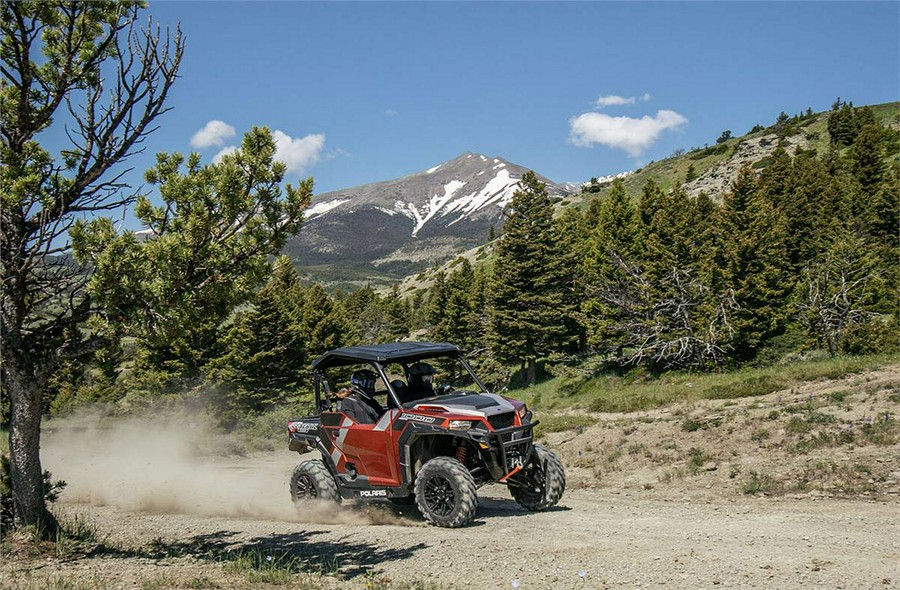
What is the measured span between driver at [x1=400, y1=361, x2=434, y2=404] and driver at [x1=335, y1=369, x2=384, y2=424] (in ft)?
2.12

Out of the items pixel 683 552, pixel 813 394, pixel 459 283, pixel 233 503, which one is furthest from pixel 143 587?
pixel 459 283

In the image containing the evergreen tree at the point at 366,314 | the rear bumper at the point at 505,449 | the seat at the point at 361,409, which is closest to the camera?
the rear bumper at the point at 505,449

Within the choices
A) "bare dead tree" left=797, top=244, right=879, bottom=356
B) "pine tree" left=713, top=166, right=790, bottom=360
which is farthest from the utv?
"pine tree" left=713, top=166, right=790, bottom=360

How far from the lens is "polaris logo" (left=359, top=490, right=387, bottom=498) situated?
10.7 meters

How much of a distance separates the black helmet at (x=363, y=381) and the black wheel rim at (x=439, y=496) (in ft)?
7.94

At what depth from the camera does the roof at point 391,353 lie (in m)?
10.9

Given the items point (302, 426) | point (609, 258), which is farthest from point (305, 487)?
point (609, 258)

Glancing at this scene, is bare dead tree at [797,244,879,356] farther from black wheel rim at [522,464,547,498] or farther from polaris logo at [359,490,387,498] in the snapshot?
polaris logo at [359,490,387,498]

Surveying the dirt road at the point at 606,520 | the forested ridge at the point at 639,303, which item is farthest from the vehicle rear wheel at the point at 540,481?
the forested ridge at the point at 639,303

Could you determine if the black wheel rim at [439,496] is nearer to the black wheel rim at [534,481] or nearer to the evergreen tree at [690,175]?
the black wheel rim at [534,481]

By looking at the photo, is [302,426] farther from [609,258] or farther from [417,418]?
[609,258]

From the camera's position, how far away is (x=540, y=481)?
35.9 feet

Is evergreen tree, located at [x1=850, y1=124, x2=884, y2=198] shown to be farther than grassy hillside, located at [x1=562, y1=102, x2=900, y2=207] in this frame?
No

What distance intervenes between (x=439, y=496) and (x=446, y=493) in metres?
0.15
